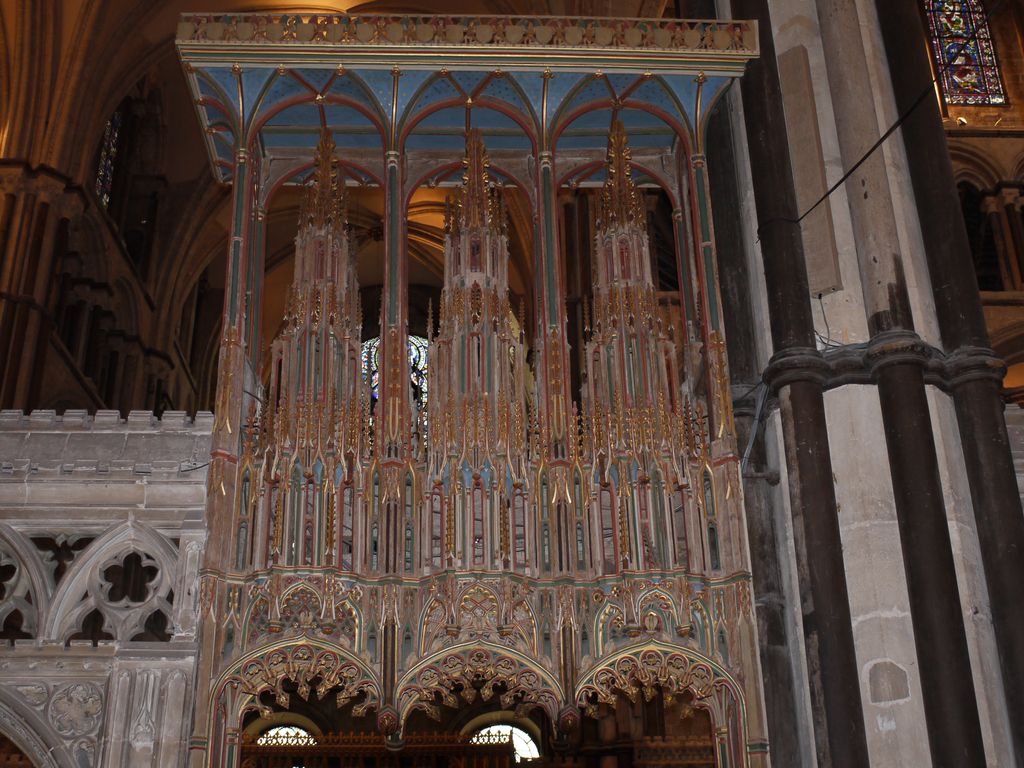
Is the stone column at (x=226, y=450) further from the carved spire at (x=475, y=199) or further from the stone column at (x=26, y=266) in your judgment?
the stone column at (x=26, y=266)

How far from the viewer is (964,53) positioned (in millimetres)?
26828

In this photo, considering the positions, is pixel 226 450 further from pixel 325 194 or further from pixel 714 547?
pixel 714 547

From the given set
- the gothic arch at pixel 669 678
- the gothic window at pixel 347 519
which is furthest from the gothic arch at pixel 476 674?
the gothic window at pixel 347 519

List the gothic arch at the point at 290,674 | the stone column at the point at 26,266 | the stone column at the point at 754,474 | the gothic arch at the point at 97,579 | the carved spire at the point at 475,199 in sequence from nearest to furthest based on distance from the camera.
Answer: the gothic arch at the point at 290,674 < the stone column at the point at 754,474 < the gothic arch at the point at 97,579 < the carved spire at the point at 475,199 < the stone column at the point at 26,266

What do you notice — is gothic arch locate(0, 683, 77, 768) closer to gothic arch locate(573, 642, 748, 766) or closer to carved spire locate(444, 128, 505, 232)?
gothic arch locate(573, 642, 748, 766)

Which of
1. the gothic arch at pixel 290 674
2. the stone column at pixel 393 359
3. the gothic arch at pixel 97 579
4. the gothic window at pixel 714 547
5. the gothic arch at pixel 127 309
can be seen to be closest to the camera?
the gothic arch at pixel 290 674

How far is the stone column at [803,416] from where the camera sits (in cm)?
807

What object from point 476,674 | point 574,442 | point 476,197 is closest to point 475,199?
point 476,197

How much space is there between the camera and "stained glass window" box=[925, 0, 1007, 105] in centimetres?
2645

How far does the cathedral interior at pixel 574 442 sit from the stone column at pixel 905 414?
0.02 metres

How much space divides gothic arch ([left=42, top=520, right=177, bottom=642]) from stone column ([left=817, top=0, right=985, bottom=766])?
5.08 metres

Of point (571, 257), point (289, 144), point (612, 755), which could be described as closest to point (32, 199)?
point (571, 257)

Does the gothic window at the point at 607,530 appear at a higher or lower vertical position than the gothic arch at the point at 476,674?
higher

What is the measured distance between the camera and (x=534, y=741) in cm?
2119
